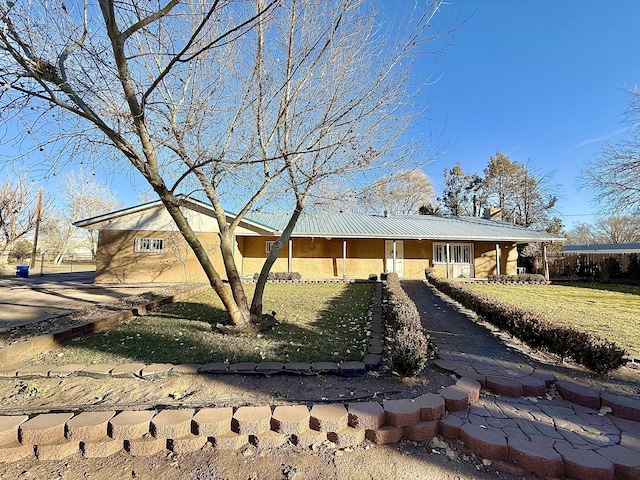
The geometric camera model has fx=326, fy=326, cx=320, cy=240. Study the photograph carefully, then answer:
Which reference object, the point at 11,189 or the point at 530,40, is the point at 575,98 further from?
the point at 11,189

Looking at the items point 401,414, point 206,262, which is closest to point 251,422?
point 401,414

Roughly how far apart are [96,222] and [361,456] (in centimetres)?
1636

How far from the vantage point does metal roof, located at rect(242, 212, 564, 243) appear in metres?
16.9

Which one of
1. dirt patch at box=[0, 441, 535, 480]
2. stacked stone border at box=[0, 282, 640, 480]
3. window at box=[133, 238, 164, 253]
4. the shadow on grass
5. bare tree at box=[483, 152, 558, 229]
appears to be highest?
bare tree at box=[483, 152, 558, 229]

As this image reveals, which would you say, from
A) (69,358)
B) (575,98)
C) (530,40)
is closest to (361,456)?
(69,358)

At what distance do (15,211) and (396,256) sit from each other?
25.0m

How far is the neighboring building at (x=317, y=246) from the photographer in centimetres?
1512

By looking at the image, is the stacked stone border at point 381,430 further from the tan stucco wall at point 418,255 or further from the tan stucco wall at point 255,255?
the tan stucco wall at point 418,255

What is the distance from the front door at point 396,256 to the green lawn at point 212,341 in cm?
1104

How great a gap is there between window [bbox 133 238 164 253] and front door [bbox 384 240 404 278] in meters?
11.5

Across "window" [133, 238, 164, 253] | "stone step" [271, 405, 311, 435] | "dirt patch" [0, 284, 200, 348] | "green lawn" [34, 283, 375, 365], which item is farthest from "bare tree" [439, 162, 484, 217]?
"stone step" [271, 405, 311, 435]

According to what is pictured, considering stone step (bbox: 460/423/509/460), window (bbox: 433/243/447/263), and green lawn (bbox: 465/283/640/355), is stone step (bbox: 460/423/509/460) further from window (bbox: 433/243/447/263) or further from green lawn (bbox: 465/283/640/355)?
window (bbox: 433/243/447/263)

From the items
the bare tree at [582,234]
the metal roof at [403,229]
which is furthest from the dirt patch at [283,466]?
the bare tree at [582,234]

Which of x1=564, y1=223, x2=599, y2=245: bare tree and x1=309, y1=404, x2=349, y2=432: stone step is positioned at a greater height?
x1=564, y1=223, x2=599, y2=245: bare tree
